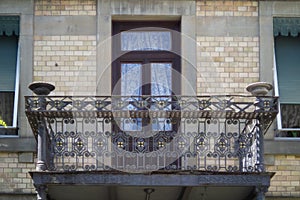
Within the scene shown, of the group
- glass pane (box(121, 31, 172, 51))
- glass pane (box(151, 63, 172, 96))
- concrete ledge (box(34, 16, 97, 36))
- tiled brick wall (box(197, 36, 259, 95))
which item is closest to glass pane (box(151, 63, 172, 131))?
glass pane (box(151, 63, 172, 96))

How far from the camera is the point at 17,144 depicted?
14.1 metres

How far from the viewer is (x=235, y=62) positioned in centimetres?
1470


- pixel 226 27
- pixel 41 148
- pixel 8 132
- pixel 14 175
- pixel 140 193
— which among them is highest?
pixel 226 27

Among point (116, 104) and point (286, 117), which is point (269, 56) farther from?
point (116, 104)

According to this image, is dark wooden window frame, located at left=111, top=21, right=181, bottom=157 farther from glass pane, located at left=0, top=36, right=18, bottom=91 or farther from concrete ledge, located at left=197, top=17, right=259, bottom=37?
glass pane, located at left=0, top=36, right=18, bottom=91

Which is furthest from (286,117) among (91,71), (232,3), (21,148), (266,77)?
(21,148)

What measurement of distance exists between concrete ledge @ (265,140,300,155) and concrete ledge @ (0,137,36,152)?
12.0 feet

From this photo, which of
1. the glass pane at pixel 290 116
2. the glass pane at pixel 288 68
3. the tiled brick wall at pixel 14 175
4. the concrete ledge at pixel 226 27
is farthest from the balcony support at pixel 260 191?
the tiled brick wall at pixel 14 175

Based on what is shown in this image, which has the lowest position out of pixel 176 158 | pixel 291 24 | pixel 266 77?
pixel 176 158

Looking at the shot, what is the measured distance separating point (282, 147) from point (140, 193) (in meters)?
2.48

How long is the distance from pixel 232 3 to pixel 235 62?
1039 millimetres

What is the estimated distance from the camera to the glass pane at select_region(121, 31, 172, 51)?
1488cm

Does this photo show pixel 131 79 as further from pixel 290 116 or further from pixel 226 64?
pixel 290 116

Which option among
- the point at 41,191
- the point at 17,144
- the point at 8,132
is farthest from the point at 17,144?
the point at 41,191
